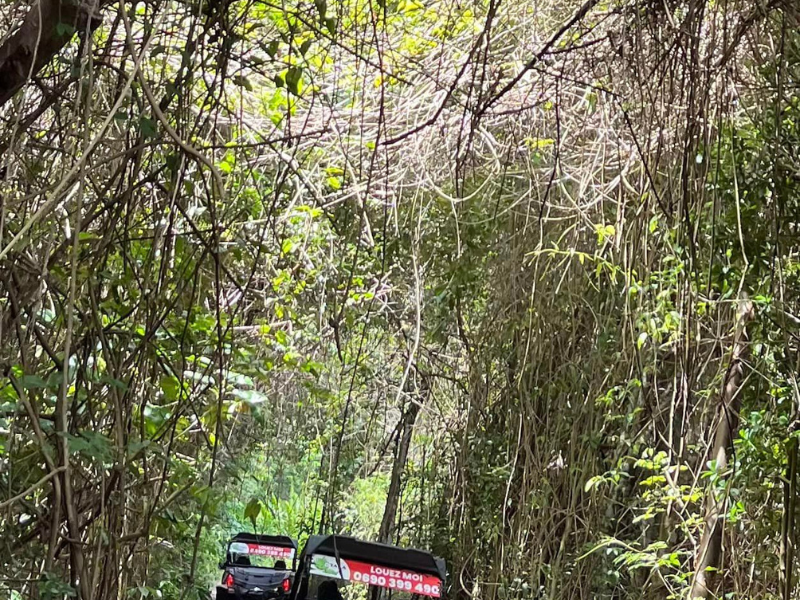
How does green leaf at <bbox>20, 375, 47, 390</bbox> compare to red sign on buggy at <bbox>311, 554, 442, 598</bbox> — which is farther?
red sign on buggy at <bbox>311, 554, 442, 598</bbox>

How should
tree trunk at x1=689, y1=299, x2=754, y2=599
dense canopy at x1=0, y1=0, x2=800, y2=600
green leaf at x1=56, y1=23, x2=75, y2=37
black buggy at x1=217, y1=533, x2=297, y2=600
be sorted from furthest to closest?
black buggy at x1=217, y1=533, x2=297, y2=600 < tree trunk at x1=689, y1=299, x2=754, y2=599 < dense canopy at x1=0, y1=0, x2=800, y2=600 < green leaf at x1=56, y1=23, x2=75, y2=37

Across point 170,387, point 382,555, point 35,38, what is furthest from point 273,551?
point 35,38

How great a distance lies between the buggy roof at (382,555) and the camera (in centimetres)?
485

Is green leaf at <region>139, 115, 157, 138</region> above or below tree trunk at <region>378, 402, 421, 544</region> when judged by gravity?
above

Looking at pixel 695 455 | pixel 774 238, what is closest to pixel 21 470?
pixel 774 238

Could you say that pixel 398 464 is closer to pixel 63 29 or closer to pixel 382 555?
pixel 382 555

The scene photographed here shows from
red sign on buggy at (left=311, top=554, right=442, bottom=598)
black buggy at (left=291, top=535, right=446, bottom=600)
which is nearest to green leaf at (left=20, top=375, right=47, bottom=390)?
black buggy at (left=291, top=535, right=446, bottom=600)

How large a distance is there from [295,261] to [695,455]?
2.18m

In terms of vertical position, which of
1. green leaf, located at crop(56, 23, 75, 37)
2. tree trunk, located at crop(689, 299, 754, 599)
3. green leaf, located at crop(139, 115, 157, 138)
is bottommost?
tree trunk, located at crop(689, 299, 754, 599)

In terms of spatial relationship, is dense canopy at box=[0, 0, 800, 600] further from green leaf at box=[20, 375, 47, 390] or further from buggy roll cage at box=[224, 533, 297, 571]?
buggy roll cage at box=[224, 533, 297, 571]

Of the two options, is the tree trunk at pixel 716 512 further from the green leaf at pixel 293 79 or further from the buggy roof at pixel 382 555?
the buggy roof at pixel 382 555

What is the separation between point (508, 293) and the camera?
4.58m

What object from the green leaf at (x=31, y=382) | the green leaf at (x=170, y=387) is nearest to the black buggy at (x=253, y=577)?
the green leaf at (x=170, y=387)

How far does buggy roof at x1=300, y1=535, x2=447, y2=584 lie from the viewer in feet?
15.9
